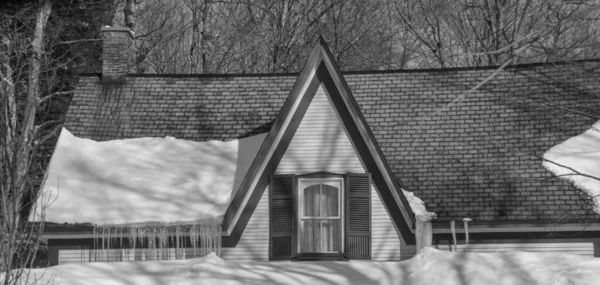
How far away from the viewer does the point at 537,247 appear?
653 inches

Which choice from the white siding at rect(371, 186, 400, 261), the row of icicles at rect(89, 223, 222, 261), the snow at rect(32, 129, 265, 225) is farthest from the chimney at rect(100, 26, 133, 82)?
Result: the white siding at rect(371, 186, 400, 261)

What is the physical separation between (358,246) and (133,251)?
4.09 meters

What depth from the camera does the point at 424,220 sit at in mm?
16172

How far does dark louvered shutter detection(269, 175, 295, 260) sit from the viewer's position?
16609 millimetres

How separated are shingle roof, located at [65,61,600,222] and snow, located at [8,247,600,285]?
369 cm

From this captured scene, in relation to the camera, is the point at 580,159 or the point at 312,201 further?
the point at 580,159

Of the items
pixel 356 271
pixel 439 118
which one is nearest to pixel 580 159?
pixel 439 118

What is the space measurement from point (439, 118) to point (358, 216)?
3.14m

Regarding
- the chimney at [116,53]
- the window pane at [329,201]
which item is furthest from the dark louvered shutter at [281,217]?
the chimney at [116,53]

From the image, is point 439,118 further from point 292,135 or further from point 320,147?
point 292,135

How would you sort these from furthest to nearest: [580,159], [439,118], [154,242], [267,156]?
[439,118]
[580,159]
[267,156]
[154,242]

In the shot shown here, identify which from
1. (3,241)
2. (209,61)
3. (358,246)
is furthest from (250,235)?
(209,61)

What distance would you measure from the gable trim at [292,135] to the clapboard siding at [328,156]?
101 millimetres

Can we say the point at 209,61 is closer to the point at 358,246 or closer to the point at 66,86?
the point at 66,86
